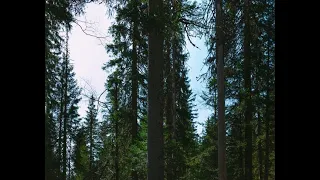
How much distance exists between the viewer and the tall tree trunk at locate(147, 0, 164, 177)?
620 centimetres

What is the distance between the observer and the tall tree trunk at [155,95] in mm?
6199

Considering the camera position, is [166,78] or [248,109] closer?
[166,78]

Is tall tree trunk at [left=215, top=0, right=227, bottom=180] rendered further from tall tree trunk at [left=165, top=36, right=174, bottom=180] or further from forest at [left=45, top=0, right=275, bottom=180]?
tall tree trunk at [left=165, top=36, right=174, bottom=180]

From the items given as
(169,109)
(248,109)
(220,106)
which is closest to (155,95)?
(220,106)

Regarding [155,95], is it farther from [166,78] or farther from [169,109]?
[169,109]

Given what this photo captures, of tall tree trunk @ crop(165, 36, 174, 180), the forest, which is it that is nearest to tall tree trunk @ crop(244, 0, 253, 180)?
the forest

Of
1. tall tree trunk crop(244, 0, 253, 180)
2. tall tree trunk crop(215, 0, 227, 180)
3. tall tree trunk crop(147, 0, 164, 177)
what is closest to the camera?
tall tree trunk crop(147, 0, 164, 177)

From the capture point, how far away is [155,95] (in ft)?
21.5

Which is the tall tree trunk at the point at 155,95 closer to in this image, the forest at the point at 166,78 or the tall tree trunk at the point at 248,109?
the forest at the point at 166,78

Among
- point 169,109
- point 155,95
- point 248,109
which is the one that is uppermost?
point 248,109

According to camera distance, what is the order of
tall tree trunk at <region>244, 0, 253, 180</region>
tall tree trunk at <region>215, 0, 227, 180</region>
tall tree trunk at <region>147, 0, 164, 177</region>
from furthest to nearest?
tall tree trunk at <region>244, 0, 253, 180</region> → tall tree trunk at <region>215, 0, 227, 180</region> → tall tree trunk at <region>147, 0, 164, 177</region>

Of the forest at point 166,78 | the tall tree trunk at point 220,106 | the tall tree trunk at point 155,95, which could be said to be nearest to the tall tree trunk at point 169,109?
the forest at point 166,78

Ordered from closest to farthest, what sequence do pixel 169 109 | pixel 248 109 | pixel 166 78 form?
pixel 166 78 < pixel 169 109 < pixel 248 109

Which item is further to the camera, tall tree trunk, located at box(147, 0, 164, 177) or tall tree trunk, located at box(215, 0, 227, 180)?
tall tree trunk, located at box(215, 0, 227, 180)
